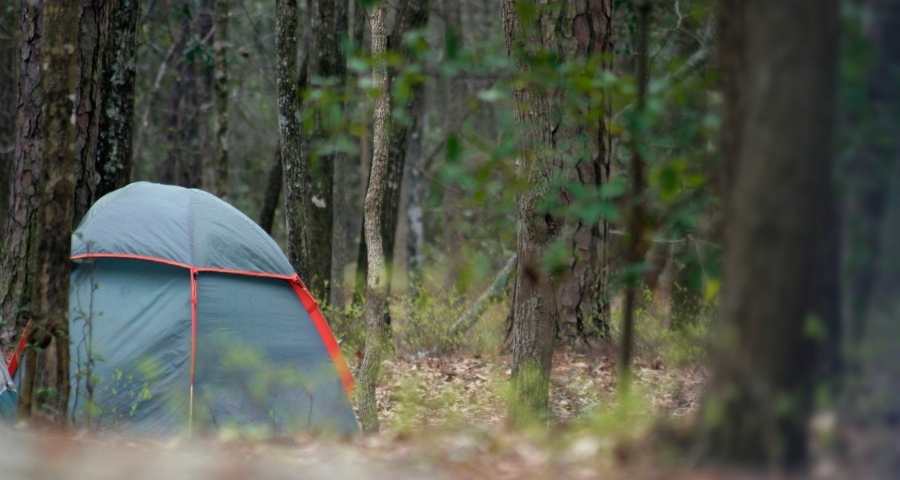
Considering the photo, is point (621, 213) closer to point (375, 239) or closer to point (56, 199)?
point (56, 199)

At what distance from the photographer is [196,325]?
9.34 meters

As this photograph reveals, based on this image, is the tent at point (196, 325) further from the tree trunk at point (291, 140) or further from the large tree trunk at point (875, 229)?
the large tree trunk at point (875, 229)

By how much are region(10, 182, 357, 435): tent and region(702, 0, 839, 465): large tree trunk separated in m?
5.40

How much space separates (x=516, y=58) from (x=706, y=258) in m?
3.00

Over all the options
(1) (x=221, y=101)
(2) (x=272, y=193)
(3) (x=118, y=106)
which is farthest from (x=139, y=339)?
(2) (x=272, y=193)

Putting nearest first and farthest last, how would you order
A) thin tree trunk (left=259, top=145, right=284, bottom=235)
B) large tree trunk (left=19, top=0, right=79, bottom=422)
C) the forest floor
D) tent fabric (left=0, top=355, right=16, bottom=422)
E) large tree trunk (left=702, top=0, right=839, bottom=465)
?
large tree trunk (left=702, top=0, right=839, bottom=465) → the forest floor → large tree trunk (left=19, top=0, right=79, bottom=422) → tent fabric (left=0, top=355, right=16, bottom=422) → thin tree trunk (left=259, top=145, right=284, bottom=235)

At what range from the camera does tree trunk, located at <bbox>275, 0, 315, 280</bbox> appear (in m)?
13.2

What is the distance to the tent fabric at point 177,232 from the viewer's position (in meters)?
9.47

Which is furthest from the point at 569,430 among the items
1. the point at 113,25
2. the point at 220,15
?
the point at 220,15

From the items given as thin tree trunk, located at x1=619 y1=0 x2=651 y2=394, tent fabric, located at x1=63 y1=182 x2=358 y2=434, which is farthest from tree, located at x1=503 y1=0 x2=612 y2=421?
thin tree trunk, located at x1=619 y1=0 x2=651 y2=394

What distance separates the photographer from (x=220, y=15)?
17.3 metres

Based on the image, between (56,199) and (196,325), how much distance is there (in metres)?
2.92

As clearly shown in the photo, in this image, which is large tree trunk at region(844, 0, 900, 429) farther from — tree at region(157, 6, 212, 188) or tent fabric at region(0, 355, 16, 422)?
tree at region(157, 6, 212, 188)

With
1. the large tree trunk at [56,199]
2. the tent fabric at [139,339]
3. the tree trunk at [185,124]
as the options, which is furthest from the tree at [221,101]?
the large tree trunk at [56,199]
